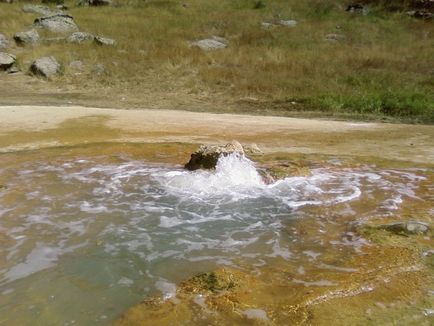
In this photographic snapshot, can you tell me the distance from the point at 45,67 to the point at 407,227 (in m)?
13.6

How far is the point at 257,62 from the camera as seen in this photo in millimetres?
16312

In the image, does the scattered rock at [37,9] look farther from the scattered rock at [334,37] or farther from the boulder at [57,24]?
the scattered rock at [334,37]

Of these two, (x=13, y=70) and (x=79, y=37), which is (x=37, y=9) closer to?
(x=79, y=37)

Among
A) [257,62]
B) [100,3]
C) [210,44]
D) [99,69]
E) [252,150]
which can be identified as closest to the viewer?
[252,150]

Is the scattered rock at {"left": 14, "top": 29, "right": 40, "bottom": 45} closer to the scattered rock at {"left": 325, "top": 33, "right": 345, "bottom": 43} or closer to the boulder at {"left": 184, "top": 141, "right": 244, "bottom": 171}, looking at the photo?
the scattered rock at {"left": 325, "top": 33, "right": 345, "bottom": 43}

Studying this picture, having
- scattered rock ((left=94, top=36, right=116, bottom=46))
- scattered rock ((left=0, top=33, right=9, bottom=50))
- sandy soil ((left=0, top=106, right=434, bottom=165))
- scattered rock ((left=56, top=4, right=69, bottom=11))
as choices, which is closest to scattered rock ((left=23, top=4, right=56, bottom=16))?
scattered rock ((left=56, top=4, right=69, bottom=11))

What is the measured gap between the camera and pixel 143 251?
431 centimetres

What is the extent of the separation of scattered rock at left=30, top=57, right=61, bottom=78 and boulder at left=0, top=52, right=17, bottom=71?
90 centimetres

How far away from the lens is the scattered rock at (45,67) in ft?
51.1

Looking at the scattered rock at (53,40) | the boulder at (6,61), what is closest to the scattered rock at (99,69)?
the boulder at (6,61)

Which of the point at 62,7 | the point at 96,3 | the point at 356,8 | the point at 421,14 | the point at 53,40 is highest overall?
the point at 356,8

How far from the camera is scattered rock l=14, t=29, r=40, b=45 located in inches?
738

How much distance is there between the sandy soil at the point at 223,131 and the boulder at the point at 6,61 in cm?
576

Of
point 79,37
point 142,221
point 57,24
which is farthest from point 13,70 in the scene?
point 142,221
